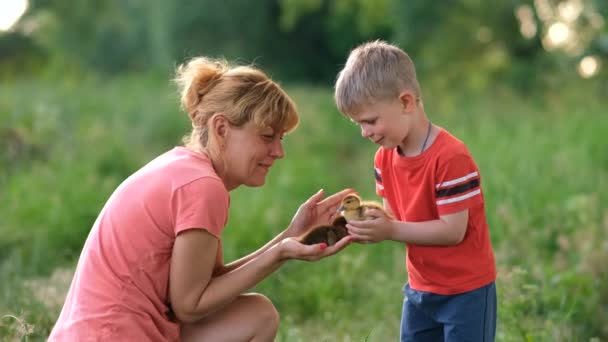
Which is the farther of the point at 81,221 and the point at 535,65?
the point at 535,65

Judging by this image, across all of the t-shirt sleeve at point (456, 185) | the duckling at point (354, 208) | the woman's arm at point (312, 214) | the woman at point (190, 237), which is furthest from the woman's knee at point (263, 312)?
the t-shirt sleeve at point (456, 185)

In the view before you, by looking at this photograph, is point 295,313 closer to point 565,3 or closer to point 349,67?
point 349,67

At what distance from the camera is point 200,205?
2.92 meters

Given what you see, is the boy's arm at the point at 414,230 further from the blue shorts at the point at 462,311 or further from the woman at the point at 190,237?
the blue shorts at the point at 462,311

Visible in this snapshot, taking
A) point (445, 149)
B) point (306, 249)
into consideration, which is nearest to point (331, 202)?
point (306, 249)

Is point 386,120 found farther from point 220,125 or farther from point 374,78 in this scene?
point 220,125

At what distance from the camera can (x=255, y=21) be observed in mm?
19047

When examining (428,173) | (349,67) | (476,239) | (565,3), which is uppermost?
(565,3)

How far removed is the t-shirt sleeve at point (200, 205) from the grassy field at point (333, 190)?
30.9 inches

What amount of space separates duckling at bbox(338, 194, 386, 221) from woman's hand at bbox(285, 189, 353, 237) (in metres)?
0.23

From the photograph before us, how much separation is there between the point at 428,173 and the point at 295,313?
2.47 metres

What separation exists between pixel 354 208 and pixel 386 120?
35cm

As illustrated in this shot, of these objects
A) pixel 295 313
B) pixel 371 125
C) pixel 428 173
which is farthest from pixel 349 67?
pixel 295 313

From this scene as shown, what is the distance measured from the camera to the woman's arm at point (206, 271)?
2941mm
